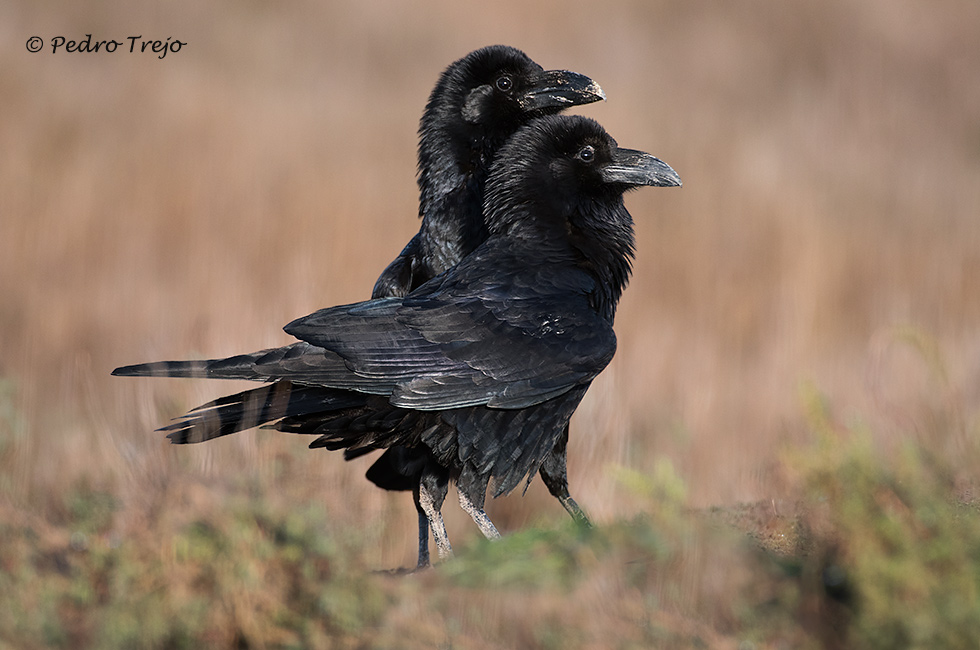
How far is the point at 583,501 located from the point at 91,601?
360cm

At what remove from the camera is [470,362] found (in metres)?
3.90

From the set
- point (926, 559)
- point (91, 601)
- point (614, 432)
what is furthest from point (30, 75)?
point (926, 559)

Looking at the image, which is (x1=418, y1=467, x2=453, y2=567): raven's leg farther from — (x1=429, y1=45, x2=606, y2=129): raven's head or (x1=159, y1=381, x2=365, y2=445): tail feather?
(x1=429, y1=45, x2=606, y2=129): raven's head

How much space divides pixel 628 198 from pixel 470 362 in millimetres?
8294

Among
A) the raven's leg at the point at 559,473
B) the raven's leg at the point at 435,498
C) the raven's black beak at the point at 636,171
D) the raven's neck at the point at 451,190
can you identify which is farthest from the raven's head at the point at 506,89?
the raven's leg at the point at 435,498

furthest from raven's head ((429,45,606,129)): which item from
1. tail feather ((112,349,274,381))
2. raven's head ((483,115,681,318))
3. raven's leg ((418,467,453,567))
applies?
tail feather ((112,349,274,381))

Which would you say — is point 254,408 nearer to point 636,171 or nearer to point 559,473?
point 559,473

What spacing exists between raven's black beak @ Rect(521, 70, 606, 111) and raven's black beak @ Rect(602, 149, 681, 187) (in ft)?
1.82

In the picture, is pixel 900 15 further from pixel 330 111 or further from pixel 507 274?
pixel 507 274

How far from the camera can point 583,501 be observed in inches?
239

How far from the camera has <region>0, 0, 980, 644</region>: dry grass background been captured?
307 inches

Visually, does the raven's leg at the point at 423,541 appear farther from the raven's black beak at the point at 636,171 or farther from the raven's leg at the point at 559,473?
the raven's black beak at the point at 636,171

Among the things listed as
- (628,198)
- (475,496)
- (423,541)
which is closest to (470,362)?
(475,496)

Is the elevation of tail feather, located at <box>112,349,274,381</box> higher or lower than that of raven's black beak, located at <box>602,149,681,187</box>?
lower
